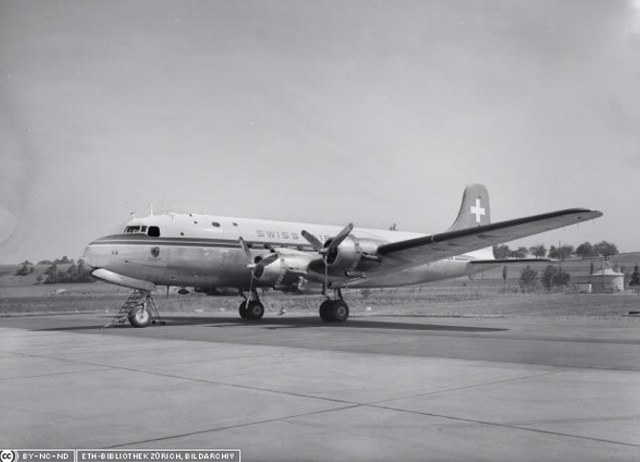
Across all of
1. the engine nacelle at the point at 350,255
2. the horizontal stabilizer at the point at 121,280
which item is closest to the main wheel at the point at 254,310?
→ the horizontal stabilizer at the point at 121,280

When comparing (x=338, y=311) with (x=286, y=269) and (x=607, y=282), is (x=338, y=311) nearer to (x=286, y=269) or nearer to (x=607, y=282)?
(x=286, y=269)

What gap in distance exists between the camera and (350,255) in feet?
64.1

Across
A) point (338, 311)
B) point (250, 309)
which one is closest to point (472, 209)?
point (338, 311)

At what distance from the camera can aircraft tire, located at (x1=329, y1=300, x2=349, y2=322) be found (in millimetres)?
21016

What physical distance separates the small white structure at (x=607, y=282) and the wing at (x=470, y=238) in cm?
6384

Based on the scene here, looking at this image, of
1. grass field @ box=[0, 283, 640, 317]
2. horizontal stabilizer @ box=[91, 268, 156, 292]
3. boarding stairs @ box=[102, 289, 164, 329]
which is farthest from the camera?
grass field @ box=[0, 283, 640, 317]

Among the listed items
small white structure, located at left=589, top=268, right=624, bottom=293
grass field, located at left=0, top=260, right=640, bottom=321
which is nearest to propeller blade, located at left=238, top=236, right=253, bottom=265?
grass field, located at left=0, top=260, right=640, bottom=321

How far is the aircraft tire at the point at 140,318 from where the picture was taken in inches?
762

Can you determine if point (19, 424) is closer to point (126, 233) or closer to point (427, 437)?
point (427, 437)

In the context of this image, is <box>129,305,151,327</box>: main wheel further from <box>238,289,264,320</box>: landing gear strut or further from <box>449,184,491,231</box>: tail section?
<box>449,184,491,231</box>: tail section

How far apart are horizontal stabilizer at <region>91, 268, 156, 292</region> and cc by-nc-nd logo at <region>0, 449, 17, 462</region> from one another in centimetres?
1504

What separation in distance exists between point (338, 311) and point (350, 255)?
8.17ft

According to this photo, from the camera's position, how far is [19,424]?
18.3ft

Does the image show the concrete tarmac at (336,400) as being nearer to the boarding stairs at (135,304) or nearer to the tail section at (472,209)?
the boarding stairs at (135,304)
